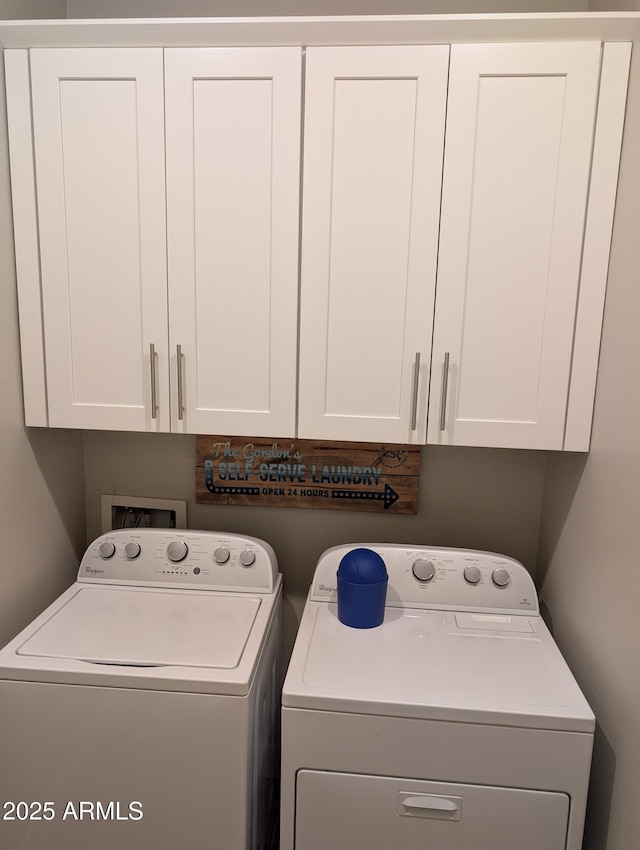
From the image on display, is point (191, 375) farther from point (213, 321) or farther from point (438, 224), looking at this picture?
point (438, 224)

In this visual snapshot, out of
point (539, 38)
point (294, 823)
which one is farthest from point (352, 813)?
point (539, 38)

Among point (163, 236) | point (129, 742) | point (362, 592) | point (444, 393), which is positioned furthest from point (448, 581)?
point (163, 236)

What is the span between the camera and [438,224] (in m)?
1.38

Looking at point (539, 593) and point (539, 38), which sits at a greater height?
point (539, 38)

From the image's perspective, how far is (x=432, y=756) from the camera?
3.96ft

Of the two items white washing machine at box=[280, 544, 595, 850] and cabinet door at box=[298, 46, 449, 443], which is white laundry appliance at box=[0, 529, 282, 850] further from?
cabinet door at box=[298, 46, 449, 443]

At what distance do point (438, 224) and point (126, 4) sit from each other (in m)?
1.21

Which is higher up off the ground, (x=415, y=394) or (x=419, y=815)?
(x=415, y=394)

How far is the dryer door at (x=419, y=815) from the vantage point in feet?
3.93

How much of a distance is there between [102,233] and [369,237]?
69 centimetres

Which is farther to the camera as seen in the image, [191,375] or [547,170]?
[191,375]

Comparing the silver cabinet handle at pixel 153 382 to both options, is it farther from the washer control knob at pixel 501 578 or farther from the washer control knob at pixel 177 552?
the washer control knob at pixel 501 578

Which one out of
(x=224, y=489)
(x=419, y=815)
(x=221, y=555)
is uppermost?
(x=224, y=489)

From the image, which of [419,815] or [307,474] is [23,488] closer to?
[307,474]
